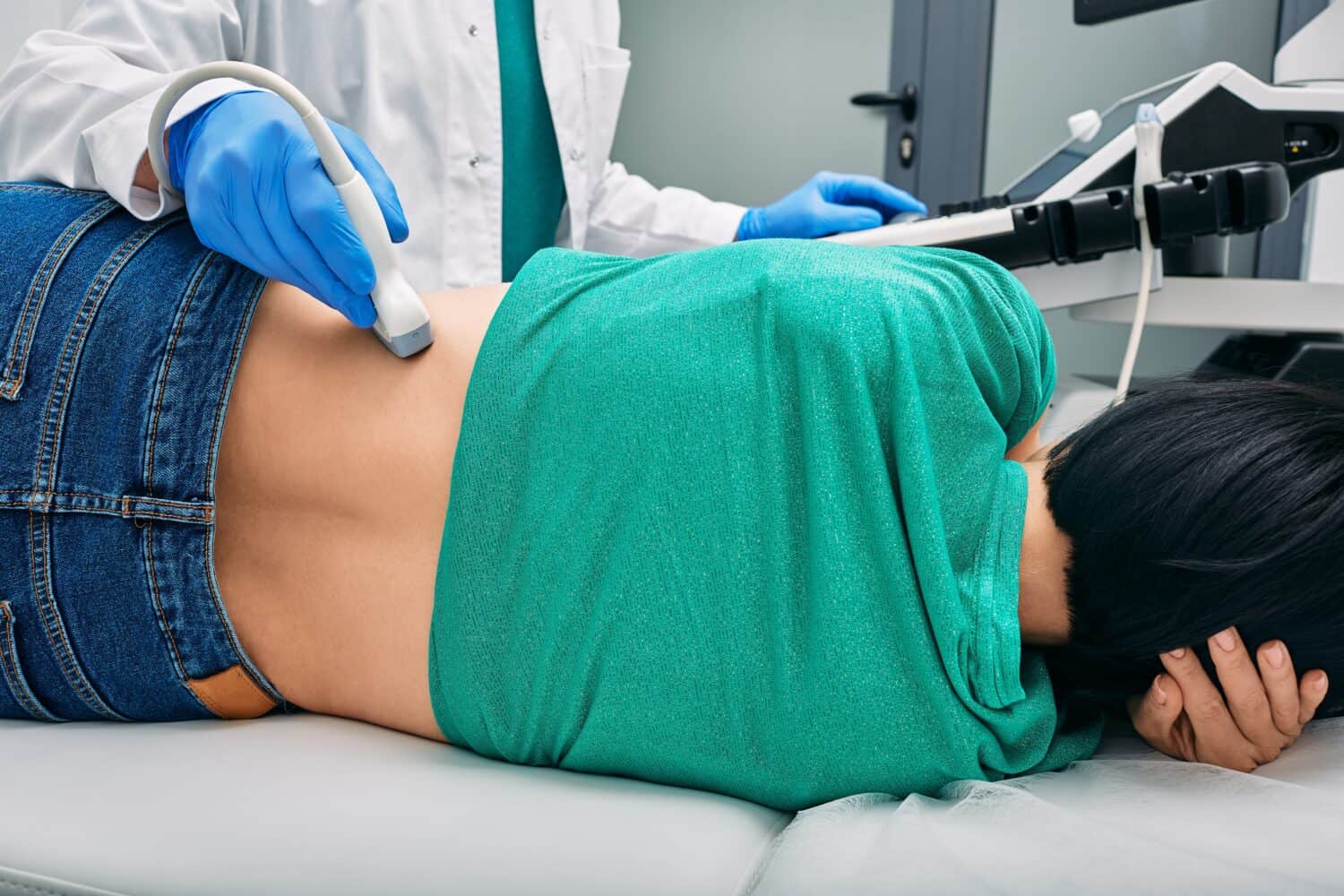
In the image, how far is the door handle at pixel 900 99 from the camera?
2844 millimetres

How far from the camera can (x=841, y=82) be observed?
2.98m

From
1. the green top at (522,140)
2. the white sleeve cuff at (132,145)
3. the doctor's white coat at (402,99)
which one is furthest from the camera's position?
the green top at (522,140)

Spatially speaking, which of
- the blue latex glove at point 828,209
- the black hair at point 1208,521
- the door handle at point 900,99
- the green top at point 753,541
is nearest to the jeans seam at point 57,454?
the green top at point 753,541

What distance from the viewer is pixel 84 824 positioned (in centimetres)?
56

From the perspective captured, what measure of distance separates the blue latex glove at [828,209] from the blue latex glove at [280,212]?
81 cm

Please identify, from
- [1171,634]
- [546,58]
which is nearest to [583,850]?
[1171,634]

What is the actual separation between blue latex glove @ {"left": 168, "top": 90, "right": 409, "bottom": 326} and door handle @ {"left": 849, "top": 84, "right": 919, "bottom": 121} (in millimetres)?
2434

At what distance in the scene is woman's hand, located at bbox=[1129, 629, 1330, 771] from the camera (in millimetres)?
606

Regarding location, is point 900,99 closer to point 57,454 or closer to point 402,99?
point 402,99

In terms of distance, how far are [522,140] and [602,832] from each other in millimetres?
1061

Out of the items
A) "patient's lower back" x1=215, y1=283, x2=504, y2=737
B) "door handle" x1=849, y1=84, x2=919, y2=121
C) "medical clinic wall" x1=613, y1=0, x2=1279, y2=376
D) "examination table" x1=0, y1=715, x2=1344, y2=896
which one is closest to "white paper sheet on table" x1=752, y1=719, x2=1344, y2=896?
"examination table" x1=0, y1=715, x2=1344, y2=896

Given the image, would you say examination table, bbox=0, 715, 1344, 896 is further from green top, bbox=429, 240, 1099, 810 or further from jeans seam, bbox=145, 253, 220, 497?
jeans seam, bbox=145, 253, 220, 497

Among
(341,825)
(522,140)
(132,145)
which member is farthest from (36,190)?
(522,140)

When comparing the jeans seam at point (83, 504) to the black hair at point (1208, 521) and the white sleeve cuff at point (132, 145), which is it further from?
the black hair at point (1208, 521)
